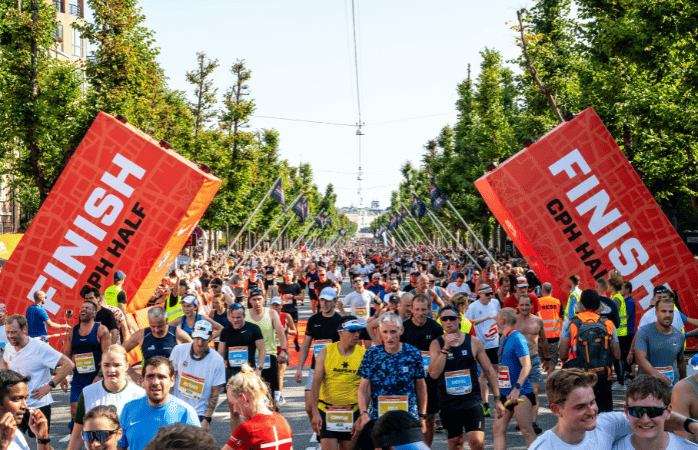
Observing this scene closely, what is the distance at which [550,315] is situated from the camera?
459 inches

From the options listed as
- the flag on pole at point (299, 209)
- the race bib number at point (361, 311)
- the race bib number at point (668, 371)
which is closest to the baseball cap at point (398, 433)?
the race bib number at point (668, 371)

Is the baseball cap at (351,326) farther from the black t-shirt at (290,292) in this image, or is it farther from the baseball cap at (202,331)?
the black t-shirt at (290,292)

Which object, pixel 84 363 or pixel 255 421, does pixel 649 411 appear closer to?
pixel 255 421

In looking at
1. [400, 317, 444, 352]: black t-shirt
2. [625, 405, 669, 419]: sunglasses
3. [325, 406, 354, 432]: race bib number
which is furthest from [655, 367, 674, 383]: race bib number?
[625, 405, 669, 419]: sunglasses

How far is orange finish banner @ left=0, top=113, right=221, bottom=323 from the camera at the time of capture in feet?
44.0

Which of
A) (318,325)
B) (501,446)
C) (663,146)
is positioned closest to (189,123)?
(663,146)

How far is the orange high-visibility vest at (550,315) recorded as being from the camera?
38.1ft

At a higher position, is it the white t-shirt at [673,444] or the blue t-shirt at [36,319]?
the blue t-shirt at [36,319]

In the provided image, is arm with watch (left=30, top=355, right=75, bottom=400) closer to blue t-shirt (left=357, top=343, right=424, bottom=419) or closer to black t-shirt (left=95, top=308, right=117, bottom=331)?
black t-shirt (left=95, top=308, right=117, bottom=331)

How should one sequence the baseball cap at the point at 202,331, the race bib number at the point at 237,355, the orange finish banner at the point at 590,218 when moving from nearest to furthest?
the baseball cap at the point at 202,331 → the race bib number at the point at 237,355 → the orange finish banner at the point at 590,218

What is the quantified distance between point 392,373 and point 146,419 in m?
2.03

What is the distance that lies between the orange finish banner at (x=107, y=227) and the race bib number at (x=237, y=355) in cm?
547

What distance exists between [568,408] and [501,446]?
3.49 meters

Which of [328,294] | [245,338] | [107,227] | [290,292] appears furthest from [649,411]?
[290,292]
